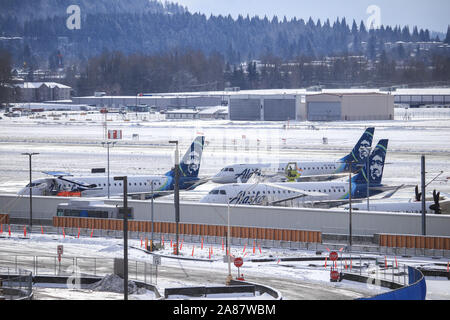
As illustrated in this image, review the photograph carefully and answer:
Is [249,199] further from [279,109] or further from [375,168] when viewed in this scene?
[279,109]

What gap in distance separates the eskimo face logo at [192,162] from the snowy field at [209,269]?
2086 cm

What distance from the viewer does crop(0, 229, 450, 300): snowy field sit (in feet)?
142

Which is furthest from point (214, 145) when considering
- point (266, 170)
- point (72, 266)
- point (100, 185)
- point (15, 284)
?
point (15, 284)

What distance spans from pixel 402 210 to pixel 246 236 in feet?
45.4

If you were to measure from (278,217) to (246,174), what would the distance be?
2399cm

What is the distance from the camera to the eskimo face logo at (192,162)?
8150 cm

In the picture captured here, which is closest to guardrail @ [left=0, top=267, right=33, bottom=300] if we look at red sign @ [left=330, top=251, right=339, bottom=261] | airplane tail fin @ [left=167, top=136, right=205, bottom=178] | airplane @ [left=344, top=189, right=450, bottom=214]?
red sign @ [left=330, top=251, right=339, bottom=261]

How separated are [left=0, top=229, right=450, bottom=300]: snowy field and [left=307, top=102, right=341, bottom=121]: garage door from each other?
134m

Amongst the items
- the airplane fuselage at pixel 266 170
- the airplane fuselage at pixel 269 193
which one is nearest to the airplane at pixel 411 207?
the airplane fuselage at pixel 269 193

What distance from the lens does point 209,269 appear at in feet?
167

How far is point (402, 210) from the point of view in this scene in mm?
63531

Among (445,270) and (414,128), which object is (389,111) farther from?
(445,270)
